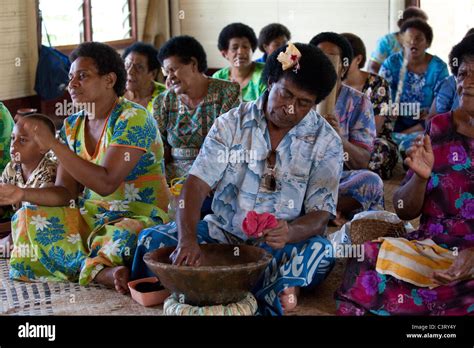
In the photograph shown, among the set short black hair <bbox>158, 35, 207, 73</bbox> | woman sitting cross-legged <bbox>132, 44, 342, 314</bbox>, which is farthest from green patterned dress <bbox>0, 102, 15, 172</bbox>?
woman sitting cross-legged <bbox>132, 44, 342, 314</bbox>

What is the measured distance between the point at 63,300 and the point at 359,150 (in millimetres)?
1899

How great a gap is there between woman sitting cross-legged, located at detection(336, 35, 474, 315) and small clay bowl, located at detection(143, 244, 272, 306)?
0.40m

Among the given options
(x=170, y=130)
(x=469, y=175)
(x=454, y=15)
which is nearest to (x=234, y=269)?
(x=469, y=175)

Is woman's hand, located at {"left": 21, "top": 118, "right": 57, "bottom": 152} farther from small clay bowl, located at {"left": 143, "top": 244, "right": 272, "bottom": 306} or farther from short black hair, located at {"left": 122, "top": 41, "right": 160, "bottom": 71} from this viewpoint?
short black hair, located at {"left": 122, "top": 41, "right": 160, "bottom": 71}

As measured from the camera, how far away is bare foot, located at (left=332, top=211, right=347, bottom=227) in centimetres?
501

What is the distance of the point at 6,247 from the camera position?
14.8 ft

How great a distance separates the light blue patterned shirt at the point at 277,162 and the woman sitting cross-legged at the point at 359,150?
4.05ft

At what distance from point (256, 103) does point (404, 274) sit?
37.6 inches

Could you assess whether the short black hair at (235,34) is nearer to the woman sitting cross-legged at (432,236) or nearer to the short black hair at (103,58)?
the short black hair at (103,58)

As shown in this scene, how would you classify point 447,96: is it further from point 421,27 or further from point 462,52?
point 462,52

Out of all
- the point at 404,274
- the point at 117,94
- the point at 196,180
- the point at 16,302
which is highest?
the point at 117,94

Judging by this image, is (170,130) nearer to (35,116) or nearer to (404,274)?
(35,116)
